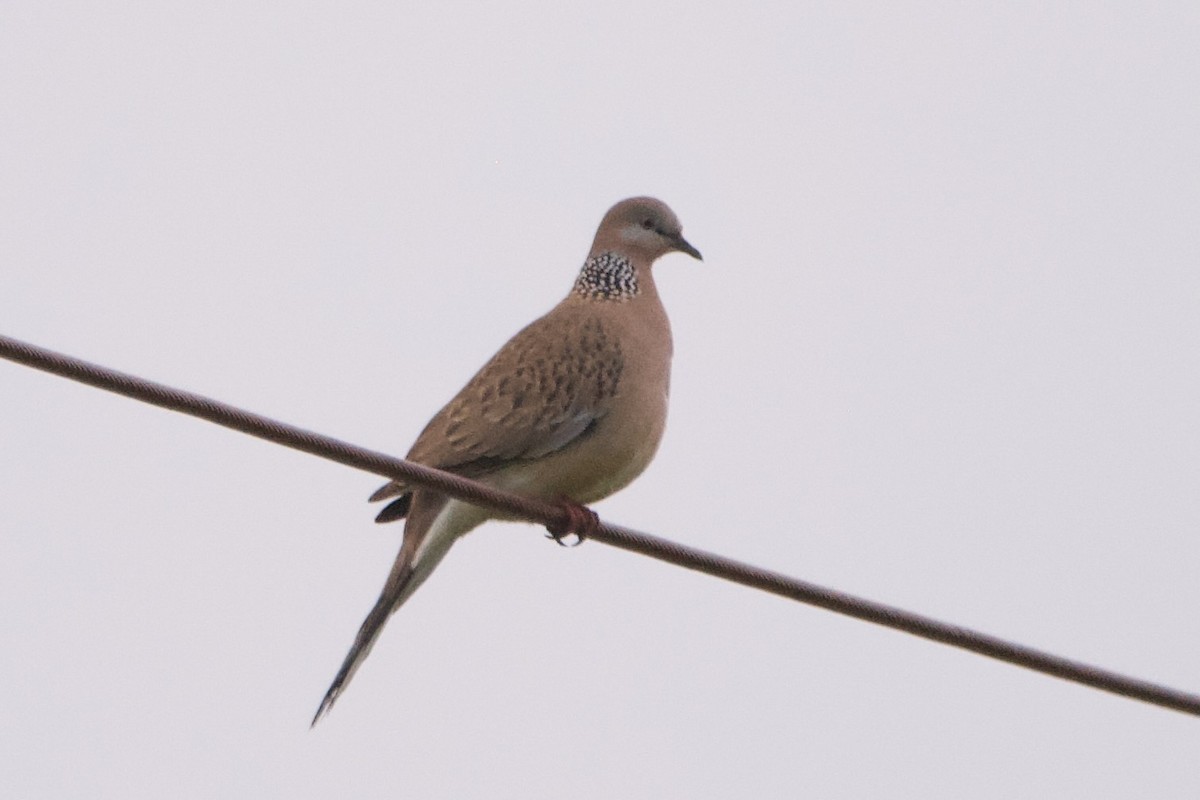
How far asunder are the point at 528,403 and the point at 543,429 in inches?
6.0

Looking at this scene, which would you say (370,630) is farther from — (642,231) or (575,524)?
(642,231)

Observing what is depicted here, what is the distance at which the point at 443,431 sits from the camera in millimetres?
5609

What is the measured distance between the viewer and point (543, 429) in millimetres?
5434

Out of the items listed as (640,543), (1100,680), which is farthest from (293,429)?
(1100,680)

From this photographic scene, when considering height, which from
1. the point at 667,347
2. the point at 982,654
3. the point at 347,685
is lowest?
the point at 347,685

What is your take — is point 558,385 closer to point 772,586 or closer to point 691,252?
point 691,252

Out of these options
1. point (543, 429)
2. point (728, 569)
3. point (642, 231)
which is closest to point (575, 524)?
point (543, 429)

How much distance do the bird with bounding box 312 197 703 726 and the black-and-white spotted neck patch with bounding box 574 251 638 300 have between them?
0.42 feet

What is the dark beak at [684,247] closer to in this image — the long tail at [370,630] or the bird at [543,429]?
the bird at [543,429]

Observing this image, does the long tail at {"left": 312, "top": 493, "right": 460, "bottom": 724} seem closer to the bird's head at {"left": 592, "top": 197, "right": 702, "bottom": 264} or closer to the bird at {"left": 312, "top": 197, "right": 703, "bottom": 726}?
the bird at {"left": 312, "top": 197, "right": 703, "bottom": 726}

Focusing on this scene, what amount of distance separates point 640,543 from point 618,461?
132 cm

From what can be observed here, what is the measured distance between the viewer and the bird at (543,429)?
5320 mm

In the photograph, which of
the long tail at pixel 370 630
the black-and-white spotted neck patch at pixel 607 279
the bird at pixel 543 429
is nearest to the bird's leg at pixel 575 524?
the bird at pixel 543 429

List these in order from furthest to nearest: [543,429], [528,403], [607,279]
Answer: [607,279] < [528,403] < [543,429]
